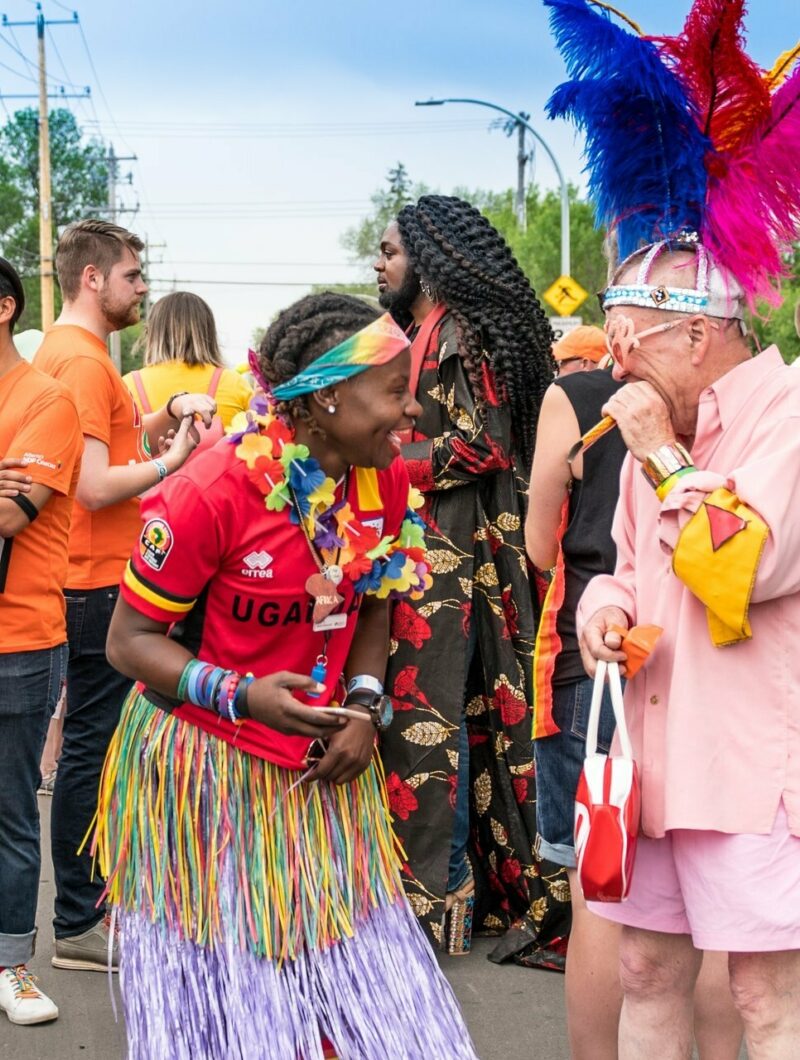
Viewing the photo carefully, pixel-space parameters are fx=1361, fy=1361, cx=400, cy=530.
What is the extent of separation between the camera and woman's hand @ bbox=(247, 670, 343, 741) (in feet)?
8.73

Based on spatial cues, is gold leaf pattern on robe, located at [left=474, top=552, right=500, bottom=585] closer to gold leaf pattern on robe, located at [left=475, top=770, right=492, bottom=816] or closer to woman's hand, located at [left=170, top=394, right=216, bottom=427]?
gold leaf pattern on robe, located at [left=475, top=770, right=492, bottom=816]

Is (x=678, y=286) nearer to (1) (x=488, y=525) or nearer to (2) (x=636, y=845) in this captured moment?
(2) (x=636, y=845)

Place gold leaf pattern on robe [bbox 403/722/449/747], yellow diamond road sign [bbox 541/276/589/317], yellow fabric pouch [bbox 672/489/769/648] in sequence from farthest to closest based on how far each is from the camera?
yellow diamond road sign [bbox 541/276/589/317] → gold leaf pattern on robe [bbox 403/722/449/747] → yellow fabric pouch [bbox 672/489/769/648]

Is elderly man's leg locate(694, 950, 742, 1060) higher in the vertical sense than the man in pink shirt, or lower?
lower

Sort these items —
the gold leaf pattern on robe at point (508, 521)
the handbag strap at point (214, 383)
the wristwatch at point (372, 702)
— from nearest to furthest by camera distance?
the wristwatch at point (372, 702) → the gold leaf pattern on robe at point (508, 521) → the handbag strap at point (214, 383)

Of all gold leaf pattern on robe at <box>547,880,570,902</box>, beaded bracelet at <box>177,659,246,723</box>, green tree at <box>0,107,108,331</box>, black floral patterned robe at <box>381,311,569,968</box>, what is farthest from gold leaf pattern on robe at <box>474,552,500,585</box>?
green tree at <box>0,107,108,331</box>

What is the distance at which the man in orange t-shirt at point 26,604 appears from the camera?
387 cm

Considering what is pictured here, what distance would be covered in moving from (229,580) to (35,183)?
6829cm

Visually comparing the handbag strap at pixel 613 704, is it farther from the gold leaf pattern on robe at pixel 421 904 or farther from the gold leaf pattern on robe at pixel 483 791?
the gold leaf pattern on robe at pixel 483 791

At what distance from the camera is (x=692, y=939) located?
2.62 metres

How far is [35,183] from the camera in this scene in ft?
218

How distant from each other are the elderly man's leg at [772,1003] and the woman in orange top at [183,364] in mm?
3488

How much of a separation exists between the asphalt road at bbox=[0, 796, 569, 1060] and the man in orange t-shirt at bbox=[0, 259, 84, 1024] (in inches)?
4.3

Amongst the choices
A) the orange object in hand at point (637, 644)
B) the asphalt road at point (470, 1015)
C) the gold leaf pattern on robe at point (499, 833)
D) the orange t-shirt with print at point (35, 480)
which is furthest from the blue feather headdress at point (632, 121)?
the gold leaf pattern on robe at point (499, 833)
